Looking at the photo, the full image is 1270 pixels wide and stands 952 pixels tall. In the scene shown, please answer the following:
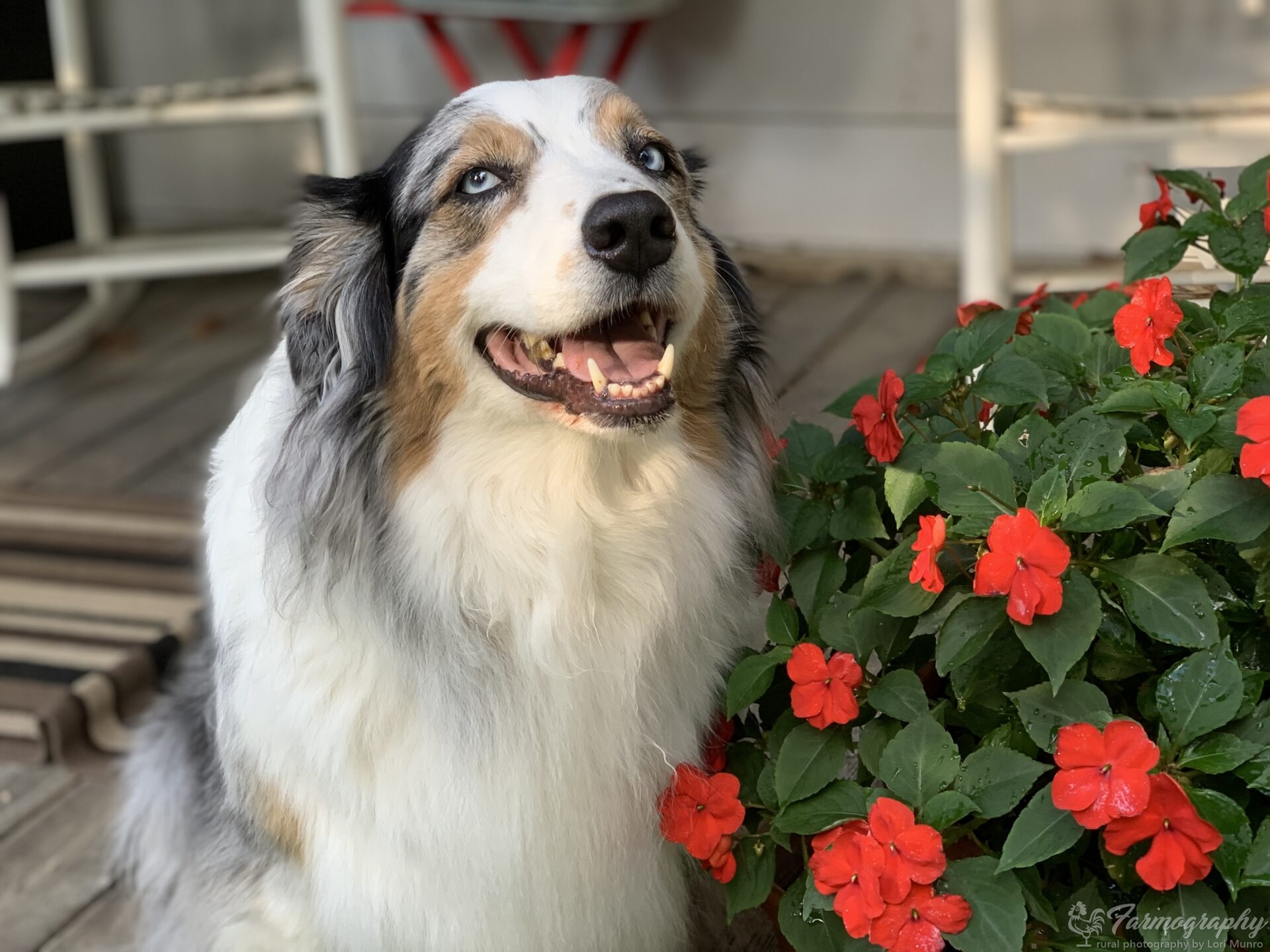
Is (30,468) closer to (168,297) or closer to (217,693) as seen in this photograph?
(168,297)

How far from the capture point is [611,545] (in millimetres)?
1435

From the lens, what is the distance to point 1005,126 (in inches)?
117

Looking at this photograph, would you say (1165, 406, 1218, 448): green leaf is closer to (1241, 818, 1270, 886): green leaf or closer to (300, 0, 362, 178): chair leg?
(1241, 818, 1270, 886): green leaf

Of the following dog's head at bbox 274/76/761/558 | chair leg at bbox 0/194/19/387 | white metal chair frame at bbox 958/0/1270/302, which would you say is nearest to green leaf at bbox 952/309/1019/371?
dog's head at bbox 274/76/761/558

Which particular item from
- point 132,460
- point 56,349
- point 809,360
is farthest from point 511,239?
point 56,349

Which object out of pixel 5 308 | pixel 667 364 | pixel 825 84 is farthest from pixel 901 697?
pixel 825 84

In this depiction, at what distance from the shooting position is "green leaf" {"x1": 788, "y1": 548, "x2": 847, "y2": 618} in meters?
1.42

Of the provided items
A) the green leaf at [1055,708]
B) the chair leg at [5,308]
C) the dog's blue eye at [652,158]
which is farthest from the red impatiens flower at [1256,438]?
the chair leg at [5,308]

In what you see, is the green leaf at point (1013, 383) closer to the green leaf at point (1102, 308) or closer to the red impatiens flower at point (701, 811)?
the green leaf at point (1102, 308)

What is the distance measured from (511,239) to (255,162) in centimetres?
381

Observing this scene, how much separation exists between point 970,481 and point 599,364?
389 mm

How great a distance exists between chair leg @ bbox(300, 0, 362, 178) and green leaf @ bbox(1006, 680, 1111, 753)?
8.17 ft

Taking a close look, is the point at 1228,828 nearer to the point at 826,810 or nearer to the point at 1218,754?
the point at 1218,754

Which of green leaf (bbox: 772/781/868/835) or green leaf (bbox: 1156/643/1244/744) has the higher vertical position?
green leaf (bbox: 1156/643/1244/744)
